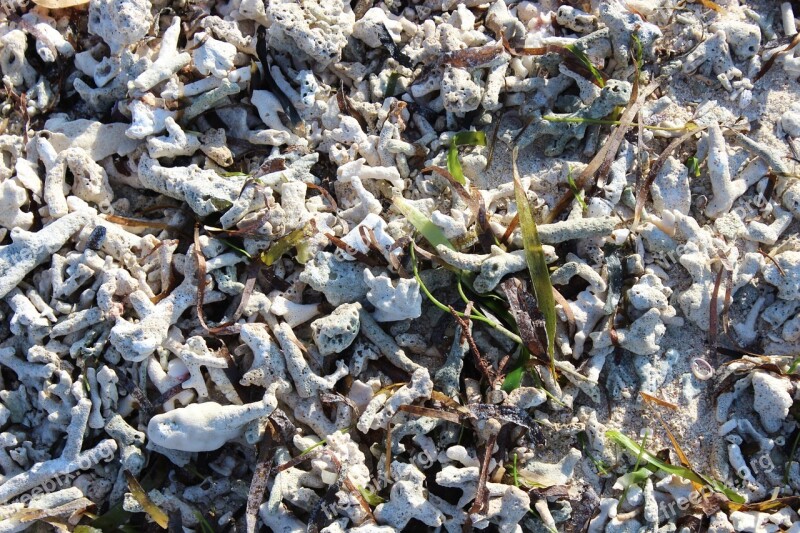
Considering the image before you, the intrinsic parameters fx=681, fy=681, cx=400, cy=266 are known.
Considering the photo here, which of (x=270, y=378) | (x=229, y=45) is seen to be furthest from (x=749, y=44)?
(x=270, y=378)

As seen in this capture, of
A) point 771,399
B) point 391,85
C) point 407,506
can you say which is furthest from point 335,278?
point 771,399

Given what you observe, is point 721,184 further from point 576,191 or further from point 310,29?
point 310,29

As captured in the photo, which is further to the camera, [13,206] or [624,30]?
[624,30]

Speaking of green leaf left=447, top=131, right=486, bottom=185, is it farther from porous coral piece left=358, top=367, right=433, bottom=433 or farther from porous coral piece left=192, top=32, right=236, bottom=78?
porous coral piece left=192, top=32, right=236, bottom=78

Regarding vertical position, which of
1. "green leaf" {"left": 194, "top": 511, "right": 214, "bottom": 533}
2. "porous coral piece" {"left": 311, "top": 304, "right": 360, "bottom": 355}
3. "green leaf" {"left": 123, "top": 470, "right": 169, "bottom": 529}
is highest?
"porous coral piece" {"left": 311, "top": 304, "right": 360, "bottom": 355}

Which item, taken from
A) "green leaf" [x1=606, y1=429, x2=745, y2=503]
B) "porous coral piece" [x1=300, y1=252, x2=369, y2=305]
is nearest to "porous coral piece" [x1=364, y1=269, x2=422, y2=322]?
"porous coral piece" [x1=300, y1=252, x2=369, y2=305]

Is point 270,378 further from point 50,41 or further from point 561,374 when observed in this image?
point 50,41
